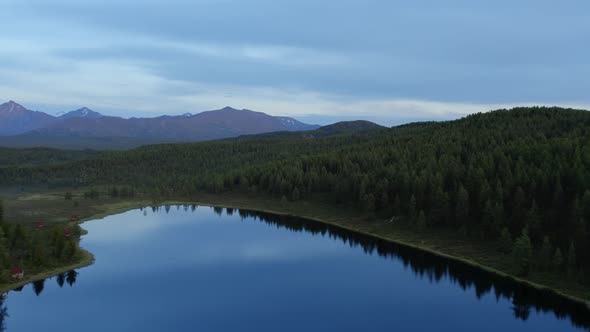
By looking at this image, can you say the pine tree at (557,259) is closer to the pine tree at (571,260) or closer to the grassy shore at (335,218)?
the pine tree at (571,260)

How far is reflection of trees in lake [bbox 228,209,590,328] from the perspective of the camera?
63.4 meters

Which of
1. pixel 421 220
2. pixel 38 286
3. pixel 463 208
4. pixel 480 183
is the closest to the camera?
pixel 38 286

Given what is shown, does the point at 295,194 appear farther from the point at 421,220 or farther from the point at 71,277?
the point at 71,277

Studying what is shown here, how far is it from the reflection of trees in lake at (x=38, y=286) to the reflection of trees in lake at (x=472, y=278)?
59.9m

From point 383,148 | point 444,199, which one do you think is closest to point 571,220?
point 444,199

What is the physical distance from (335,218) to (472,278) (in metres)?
56.5

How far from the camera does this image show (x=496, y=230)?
311 ft

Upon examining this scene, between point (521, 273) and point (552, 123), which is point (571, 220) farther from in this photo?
point (552, 123)

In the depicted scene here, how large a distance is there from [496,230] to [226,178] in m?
111

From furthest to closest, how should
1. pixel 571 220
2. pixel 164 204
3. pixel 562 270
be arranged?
pixel 164 204
pixel 571 220
pixel 562 270

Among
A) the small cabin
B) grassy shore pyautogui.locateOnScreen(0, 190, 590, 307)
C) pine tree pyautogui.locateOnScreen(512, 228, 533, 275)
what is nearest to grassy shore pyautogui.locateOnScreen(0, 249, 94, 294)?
the small cabin

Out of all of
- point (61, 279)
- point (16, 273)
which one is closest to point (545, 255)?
point (61, 279)

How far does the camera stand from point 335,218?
131 m

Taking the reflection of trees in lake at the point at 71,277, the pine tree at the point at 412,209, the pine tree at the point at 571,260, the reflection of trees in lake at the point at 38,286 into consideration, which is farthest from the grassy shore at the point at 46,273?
the pine tree at the point at 571,260
